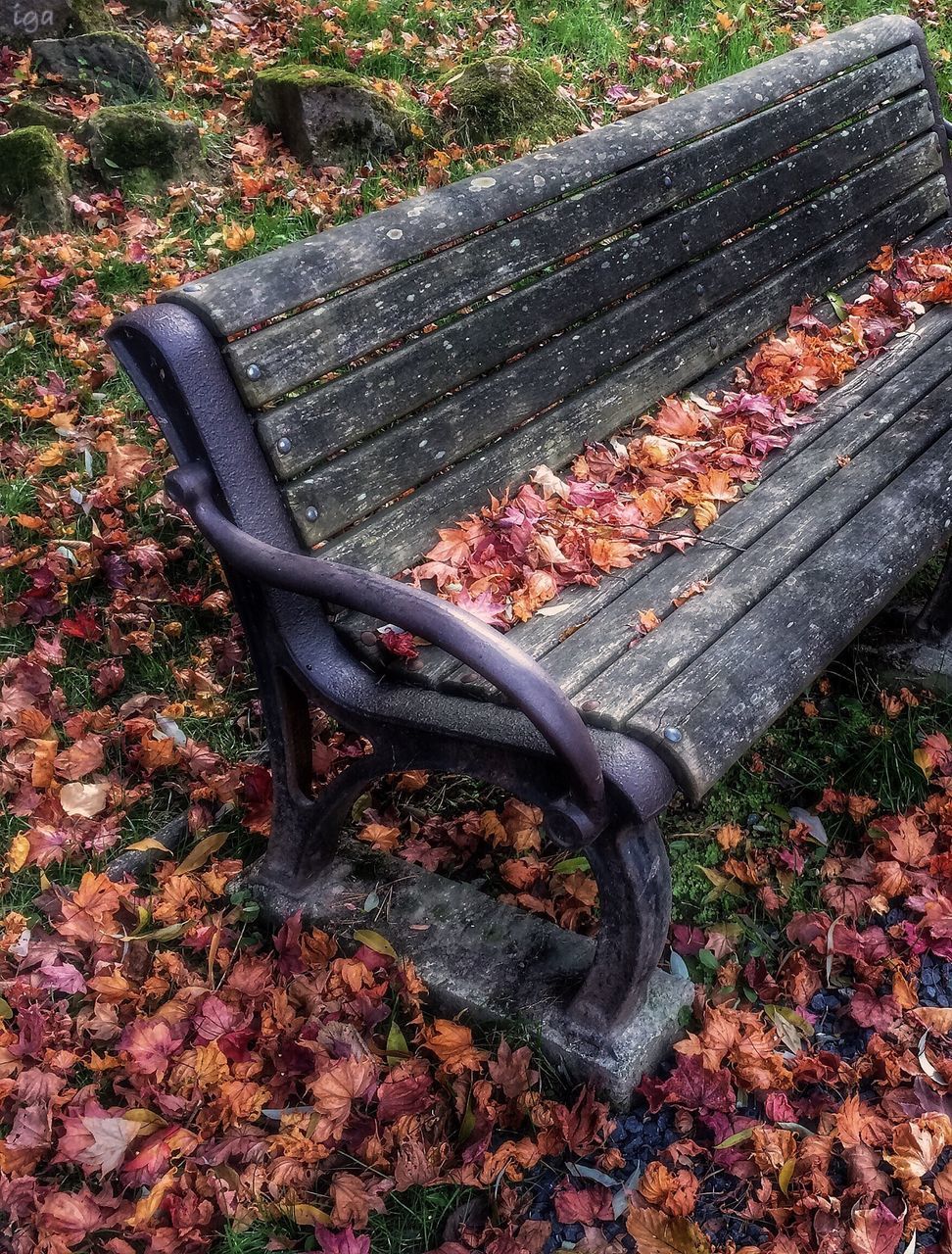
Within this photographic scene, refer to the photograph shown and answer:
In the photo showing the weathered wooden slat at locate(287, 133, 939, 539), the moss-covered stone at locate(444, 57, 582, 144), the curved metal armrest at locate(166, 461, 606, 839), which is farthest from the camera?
the moss-covered stone at locate(444, 57, 582, 144)

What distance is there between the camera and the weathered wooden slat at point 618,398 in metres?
1.89

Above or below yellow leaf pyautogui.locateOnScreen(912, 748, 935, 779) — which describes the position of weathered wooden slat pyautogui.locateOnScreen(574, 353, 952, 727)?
above

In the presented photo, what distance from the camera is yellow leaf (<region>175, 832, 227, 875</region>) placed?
2164mm

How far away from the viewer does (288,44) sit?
5289mm

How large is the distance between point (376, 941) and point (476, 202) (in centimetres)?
145

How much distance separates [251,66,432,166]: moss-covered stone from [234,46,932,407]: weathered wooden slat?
2.18 meters

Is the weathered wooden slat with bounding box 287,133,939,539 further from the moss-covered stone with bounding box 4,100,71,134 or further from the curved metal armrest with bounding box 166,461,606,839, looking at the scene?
the moss-covered stone with bounding box 4,100,71,134

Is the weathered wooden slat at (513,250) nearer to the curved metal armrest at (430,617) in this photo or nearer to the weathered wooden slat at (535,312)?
the weathered wooden slat at (535,312)

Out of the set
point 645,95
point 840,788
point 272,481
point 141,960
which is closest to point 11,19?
point 645,95

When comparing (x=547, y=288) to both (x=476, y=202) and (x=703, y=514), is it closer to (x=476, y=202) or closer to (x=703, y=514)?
(x=476, y=202)

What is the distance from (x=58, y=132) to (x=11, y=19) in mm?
1001

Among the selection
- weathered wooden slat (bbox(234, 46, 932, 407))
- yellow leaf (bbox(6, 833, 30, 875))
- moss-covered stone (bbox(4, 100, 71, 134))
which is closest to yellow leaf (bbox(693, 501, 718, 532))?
weathered wooden slat (bbox(234, 46, 932, 407))

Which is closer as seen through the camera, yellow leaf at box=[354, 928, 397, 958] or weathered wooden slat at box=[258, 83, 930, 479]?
weathered wooden slat at box=[258, 83, 930, 479]

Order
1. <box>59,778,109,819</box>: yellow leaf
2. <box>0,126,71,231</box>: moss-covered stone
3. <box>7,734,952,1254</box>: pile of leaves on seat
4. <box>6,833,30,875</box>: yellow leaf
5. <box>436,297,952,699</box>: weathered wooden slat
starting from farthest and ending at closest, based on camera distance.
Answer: <box>0,126,71,231</box>: moss-covered stone
<box>59,778,109,819</box>: yellow leaf
<box>6,833,30,875</box>: yellow leaf
<box>436,297,952,699</box>: weathered wooden slat
<box>7,734,952,1254</box>: pile of leaves on seat
